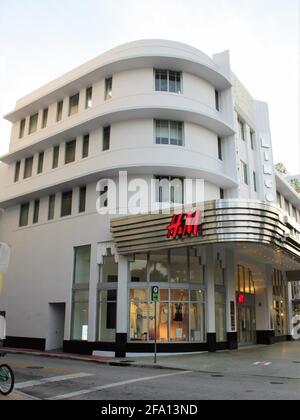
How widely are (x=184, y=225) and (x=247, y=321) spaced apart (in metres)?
12.8

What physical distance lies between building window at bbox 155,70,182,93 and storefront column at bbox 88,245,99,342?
9686 millimetres

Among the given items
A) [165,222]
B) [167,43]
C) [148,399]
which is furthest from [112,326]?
[167,43]

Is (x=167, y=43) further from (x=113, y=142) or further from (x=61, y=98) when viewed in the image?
(x=61, y=98)

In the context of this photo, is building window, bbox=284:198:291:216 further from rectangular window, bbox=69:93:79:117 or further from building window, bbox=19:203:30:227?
building window, bbox=19:203:30:227

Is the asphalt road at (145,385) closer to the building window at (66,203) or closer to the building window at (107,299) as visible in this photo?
the building window at (107,299)

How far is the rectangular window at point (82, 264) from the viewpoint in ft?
77.7

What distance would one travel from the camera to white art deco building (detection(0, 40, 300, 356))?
20.8 m

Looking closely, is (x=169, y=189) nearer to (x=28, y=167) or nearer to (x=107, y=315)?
(x=107, y=315)

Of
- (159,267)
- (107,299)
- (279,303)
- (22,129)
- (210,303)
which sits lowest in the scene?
(210,303)

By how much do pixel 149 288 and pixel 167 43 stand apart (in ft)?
44.8

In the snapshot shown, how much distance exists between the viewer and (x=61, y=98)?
28.3 metres

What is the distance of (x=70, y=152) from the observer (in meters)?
26.4

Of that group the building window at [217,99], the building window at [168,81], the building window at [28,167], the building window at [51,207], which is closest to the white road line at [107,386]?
the building window at [51,207]

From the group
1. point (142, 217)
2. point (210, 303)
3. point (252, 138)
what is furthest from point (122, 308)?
point (252, 138)
